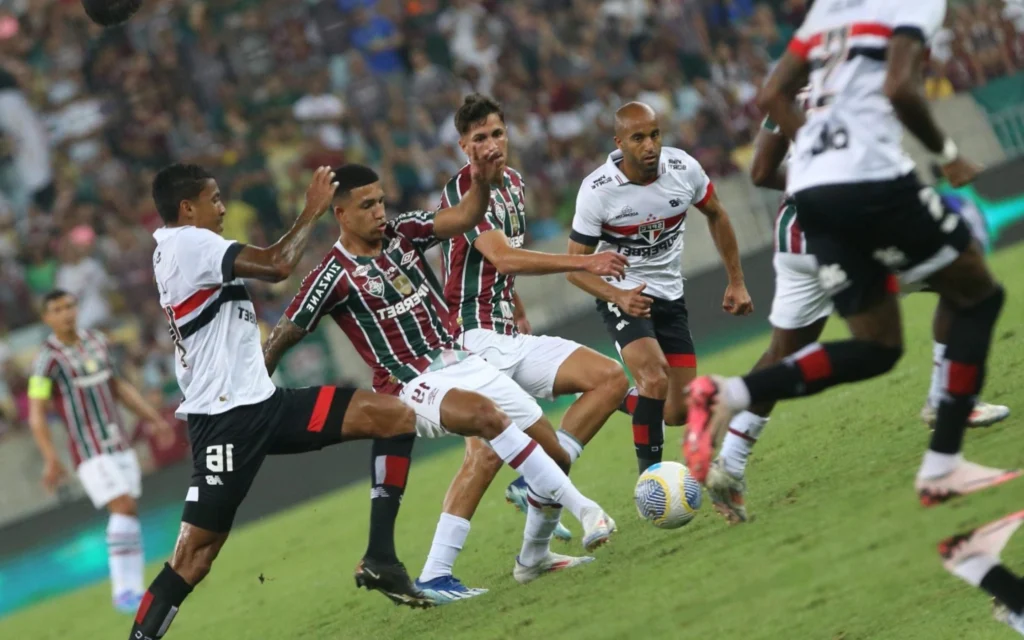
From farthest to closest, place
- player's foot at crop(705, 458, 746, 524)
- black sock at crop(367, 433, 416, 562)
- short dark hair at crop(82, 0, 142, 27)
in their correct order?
short dark hair at crop(82, 0, 142, 27)
black sock at crop(367, 433, 416, 562)
player's foot at crop(705, 458, 746, 524)

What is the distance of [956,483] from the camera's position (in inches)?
213

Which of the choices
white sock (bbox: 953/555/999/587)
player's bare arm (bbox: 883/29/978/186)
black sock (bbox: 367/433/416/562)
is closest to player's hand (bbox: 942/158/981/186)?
player's bare arm (bbox: 883/29/978/186)

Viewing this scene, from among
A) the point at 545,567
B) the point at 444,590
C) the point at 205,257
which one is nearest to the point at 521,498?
the point at 545,567

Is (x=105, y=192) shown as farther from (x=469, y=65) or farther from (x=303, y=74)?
(x=469, y=65)

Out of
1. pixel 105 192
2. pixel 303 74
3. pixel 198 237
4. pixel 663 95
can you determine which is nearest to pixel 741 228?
pixel 663 95

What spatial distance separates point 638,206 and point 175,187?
2.76 metres

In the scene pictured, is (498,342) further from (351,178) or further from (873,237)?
(873,237)

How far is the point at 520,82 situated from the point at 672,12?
3006 mm

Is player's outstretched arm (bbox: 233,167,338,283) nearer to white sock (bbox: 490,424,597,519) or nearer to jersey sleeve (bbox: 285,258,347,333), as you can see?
jersey sleeve (bbox: 285,258,347,333)

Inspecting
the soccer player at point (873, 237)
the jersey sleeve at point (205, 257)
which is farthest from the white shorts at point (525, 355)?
the soccer player at point (873, 237)

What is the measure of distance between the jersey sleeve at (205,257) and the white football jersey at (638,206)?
91.6 inches

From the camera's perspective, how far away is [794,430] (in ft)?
29.7

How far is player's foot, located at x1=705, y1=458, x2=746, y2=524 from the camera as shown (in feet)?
21.8

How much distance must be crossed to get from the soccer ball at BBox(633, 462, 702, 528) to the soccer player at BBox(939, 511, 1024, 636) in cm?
233
